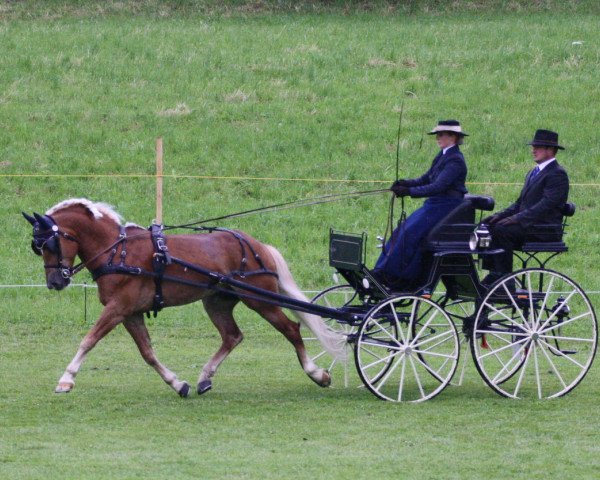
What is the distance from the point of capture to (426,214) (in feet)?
32.5

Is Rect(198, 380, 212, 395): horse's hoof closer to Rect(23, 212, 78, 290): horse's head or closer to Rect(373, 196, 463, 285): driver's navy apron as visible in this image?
Rect(23, 212, 78, 290): horse's head

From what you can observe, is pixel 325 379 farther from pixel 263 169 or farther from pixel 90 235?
pixel 263 169

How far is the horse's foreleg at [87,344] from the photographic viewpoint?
907 cm

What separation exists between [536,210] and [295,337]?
221 cm

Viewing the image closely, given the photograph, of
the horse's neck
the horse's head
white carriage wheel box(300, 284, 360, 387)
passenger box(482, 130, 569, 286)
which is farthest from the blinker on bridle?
passenger box(482, 130, 569, 286)

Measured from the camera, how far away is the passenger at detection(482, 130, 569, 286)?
993 cm

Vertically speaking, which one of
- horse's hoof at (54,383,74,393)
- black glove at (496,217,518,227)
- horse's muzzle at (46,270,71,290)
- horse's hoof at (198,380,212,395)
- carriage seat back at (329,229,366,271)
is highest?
black glove at (496,217,518,227)

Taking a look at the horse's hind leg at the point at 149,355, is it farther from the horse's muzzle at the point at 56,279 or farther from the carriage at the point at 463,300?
the carriage at the point at 463,300

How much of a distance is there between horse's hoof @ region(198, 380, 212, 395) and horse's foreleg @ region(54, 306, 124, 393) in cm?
89

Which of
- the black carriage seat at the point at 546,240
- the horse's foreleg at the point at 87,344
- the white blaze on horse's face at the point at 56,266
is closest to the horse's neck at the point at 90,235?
the white blaze on horse's face at the point at 56,266

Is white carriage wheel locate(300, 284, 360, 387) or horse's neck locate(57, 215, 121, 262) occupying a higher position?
horse's neck locate(57, 215, 121, 262)

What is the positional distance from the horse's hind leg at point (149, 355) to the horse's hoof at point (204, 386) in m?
0.14

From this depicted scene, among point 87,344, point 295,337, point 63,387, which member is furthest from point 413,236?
point 63,387

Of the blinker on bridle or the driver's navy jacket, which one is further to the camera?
the driver's navy jacket
